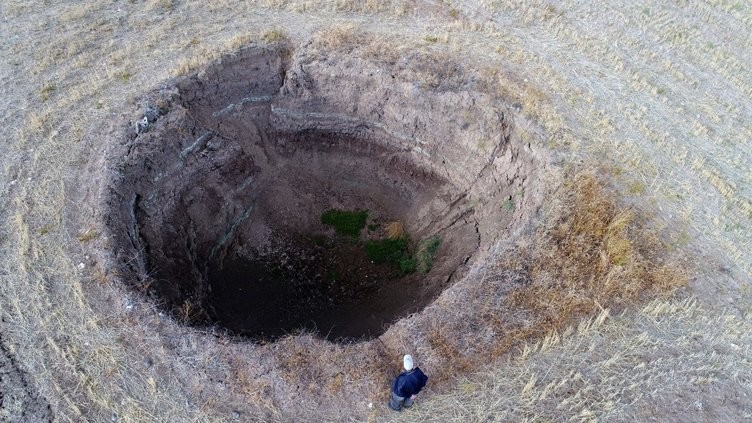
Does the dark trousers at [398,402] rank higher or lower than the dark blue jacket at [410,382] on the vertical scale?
lower

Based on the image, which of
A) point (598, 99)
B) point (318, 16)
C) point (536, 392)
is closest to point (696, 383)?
point (536, 392)

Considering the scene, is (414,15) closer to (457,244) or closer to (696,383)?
(457,244)

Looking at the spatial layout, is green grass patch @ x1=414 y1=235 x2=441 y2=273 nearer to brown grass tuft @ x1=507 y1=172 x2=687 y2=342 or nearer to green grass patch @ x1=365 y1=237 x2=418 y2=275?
green grass patch @ x1=365 y1=237 x2=418 y2=275

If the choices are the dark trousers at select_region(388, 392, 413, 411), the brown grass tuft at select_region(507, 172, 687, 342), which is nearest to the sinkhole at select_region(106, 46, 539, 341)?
the brown grass tuft at select_region(507, 172, 687, 342)

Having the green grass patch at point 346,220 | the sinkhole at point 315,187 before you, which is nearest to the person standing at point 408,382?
the sinkhole at point 315,187

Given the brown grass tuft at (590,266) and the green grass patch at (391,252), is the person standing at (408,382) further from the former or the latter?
the green grass patch at (391,252)

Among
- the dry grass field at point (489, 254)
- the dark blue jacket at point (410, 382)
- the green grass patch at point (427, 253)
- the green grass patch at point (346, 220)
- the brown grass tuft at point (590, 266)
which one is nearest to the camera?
the dark blue jacket at point (410, 382)

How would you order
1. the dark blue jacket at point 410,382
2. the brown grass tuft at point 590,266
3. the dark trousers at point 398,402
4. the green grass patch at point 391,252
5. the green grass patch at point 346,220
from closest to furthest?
the dark blue jacket at point 410,382 → the dark trousers at point 398,402 → the brown grass tuft at point 590,266 → the green grass patch at point 391,252 → the green grass patch at point 346,220
